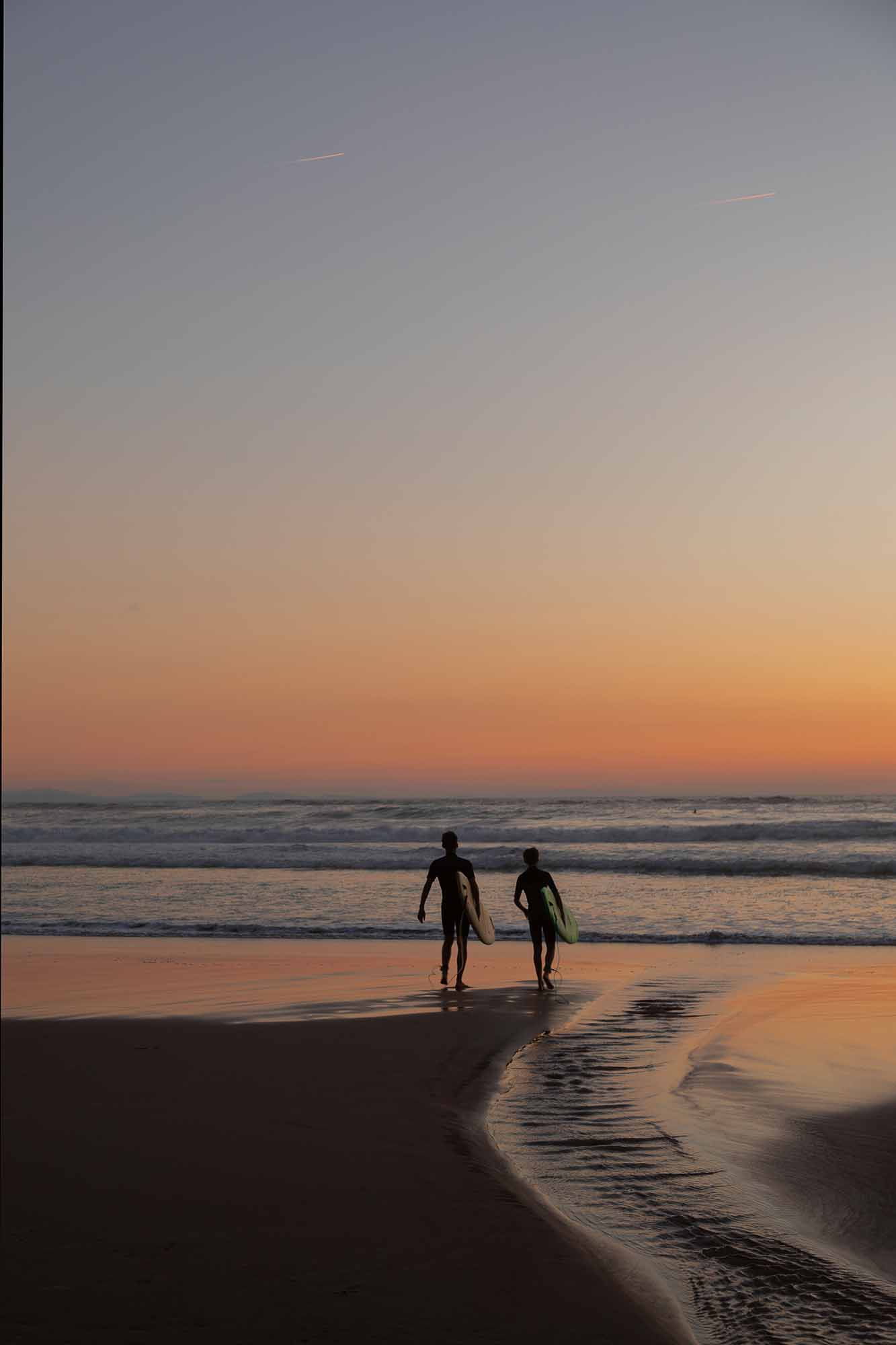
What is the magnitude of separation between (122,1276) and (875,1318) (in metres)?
3.12

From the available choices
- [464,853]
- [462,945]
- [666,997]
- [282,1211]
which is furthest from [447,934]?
[464,853]

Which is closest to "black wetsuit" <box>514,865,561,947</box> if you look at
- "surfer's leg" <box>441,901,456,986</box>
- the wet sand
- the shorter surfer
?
A: the shorter surfer

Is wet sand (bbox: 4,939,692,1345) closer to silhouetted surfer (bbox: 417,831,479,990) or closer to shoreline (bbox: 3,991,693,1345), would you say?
shoreline (bbox: 3,991,693,1345)

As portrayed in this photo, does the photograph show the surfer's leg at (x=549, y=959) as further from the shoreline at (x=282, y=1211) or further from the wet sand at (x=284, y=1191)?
the shoreline at (x=282, y=1211)

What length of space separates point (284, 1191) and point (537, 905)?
748cm

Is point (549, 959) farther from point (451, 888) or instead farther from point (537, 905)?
point (451, 888)

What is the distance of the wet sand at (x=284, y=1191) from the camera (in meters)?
4.30

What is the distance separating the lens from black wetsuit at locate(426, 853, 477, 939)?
13.4m

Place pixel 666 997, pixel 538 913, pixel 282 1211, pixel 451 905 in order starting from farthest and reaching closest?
pixel 451 905 → pixel 538 913 → pixel 666 997 → pixel 282 1211

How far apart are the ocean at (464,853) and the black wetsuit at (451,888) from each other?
188 inches

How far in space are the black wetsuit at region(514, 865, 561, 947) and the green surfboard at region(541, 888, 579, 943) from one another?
2.0 inches

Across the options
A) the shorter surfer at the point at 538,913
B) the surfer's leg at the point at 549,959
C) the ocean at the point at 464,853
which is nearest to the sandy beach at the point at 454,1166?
the surfer's leg at the point at 549,959

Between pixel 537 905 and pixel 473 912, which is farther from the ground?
pixel 537 905

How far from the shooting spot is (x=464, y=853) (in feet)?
113
